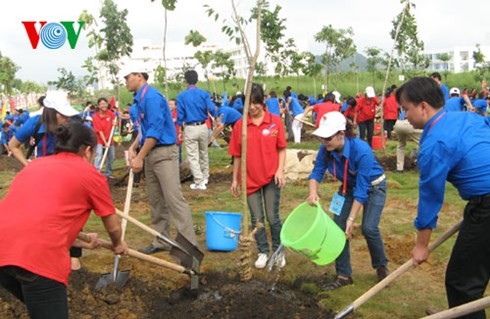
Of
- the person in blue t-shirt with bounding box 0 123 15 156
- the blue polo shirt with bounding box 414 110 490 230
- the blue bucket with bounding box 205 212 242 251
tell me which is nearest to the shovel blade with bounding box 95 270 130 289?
the blue bucket with bounding box 205 212 242 251

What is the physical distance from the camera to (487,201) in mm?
3342

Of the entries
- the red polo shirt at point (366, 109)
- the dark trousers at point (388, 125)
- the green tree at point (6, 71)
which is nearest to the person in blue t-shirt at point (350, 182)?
the red polo shirt at point (366, 109)

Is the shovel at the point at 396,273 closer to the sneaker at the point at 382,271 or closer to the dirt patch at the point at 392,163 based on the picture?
the sneaker at the point at 382,271

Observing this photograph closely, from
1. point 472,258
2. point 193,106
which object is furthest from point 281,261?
point 193,106

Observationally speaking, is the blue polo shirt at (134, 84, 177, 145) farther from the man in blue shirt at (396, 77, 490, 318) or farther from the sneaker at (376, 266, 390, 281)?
the man in blue shirt at (396, 77, 490, 318)

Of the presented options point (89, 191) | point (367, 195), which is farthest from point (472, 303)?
point (89, 191)

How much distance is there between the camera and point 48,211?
293 cm

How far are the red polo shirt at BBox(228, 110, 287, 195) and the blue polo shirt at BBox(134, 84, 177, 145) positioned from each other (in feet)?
2.79

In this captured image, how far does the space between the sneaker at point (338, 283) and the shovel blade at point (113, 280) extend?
1.89 meters

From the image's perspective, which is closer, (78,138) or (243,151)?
(78,138)

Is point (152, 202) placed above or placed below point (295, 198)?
above

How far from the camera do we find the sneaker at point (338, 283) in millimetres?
5203

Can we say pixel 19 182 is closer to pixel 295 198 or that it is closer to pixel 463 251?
pixel 463 251

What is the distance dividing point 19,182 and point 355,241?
463 centimetres
